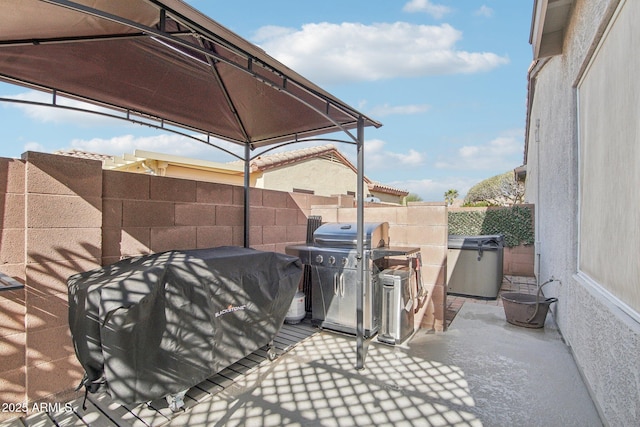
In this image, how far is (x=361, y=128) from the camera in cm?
349

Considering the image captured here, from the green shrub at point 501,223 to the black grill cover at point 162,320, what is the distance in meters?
7.85

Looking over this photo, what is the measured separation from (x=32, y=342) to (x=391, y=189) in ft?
54.0

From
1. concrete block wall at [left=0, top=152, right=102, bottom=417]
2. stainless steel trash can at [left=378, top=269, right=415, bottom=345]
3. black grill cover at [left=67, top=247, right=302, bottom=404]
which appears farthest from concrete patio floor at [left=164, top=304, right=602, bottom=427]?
concrete block wall at [left=0, top=152, right=102, bottom=417]

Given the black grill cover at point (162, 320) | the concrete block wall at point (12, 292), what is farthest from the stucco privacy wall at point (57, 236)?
the black grill cover at point (162, 320)

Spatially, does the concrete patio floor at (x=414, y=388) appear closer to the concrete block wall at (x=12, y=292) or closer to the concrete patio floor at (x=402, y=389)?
the concrete patio floor at (x=402, y=389)

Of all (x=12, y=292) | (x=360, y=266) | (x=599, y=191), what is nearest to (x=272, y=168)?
(x=360, y=266)

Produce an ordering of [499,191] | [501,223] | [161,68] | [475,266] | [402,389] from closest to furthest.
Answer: [402,389], [161,68], [475,266], [501,223], [499,191]

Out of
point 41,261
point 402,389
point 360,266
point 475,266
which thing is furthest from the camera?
point 475,266

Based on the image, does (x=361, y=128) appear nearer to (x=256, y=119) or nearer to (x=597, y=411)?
(x=256, y=119)

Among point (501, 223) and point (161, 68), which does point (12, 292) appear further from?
point (501, 223)

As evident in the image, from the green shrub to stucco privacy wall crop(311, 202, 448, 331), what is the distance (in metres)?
5.19

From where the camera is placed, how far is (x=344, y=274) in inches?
166

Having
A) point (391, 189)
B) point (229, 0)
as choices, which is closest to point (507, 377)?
point (229, 0)

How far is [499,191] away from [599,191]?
60.1ft
